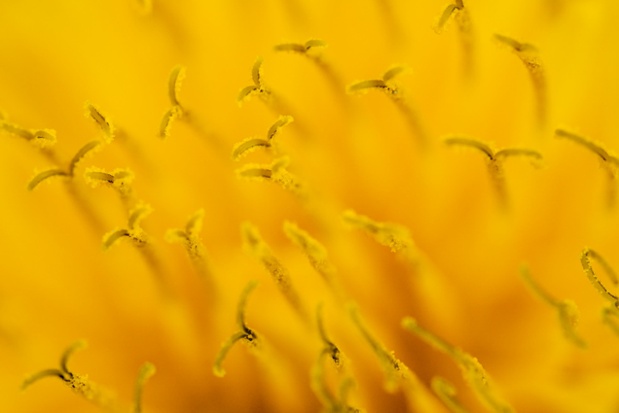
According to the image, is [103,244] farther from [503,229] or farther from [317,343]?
[503,229]

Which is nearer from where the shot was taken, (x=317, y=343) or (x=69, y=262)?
(x=317, y=343)

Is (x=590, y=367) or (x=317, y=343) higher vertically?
(x=317, y=343)

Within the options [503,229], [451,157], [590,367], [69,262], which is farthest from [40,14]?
[590,367]

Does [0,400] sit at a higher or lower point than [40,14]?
Answer: lower

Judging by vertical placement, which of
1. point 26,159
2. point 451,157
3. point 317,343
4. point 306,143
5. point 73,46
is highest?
point 73,46

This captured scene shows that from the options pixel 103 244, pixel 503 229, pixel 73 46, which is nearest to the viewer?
pixel 103 244

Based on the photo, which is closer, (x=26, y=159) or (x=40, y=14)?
(x=26, y=159)

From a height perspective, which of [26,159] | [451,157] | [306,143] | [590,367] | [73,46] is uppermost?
[73,46]

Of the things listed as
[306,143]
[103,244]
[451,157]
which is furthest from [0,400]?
[451,157]

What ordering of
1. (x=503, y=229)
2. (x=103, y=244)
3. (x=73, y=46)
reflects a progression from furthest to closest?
(x=73, y=46)
(x=503, y=229)
(x=103, y=244)
